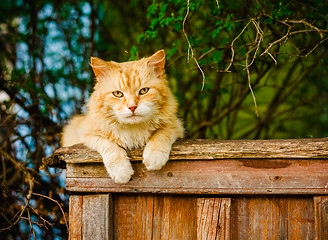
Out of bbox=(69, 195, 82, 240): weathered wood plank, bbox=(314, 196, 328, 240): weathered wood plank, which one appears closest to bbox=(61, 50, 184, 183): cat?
bbox=(69, 195, 82, 240): weathered wood plank

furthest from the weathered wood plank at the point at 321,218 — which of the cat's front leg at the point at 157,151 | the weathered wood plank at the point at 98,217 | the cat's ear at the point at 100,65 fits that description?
the cat's ear at the point at 100,65

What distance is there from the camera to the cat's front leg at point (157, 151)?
1.55 m

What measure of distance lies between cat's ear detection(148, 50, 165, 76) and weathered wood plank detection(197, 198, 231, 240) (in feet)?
2.85

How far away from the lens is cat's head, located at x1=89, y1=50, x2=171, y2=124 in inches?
67.9

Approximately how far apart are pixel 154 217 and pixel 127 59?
4.64 ft

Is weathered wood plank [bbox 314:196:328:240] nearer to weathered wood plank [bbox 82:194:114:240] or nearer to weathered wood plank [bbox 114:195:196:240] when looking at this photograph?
weathered wood plank [bbox 114:195:196:240]

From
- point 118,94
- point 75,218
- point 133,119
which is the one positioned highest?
point 118,94

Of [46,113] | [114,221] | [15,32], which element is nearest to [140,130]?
[114,221]

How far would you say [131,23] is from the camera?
12.8 feet

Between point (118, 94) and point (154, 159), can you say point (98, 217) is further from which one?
point (118, 94)

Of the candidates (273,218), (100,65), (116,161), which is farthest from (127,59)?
(273,218)

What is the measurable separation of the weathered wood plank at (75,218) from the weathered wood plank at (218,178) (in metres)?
0.07

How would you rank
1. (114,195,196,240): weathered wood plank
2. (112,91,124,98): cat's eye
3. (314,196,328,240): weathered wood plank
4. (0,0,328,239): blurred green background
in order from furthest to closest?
(0,0,328,239): blurred green background, (112,91,124,98): cat's eye, (114,195,196,240): weathered wood plank, (314,196,328,240): weathered wood plank

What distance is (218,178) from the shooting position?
5.16ft
